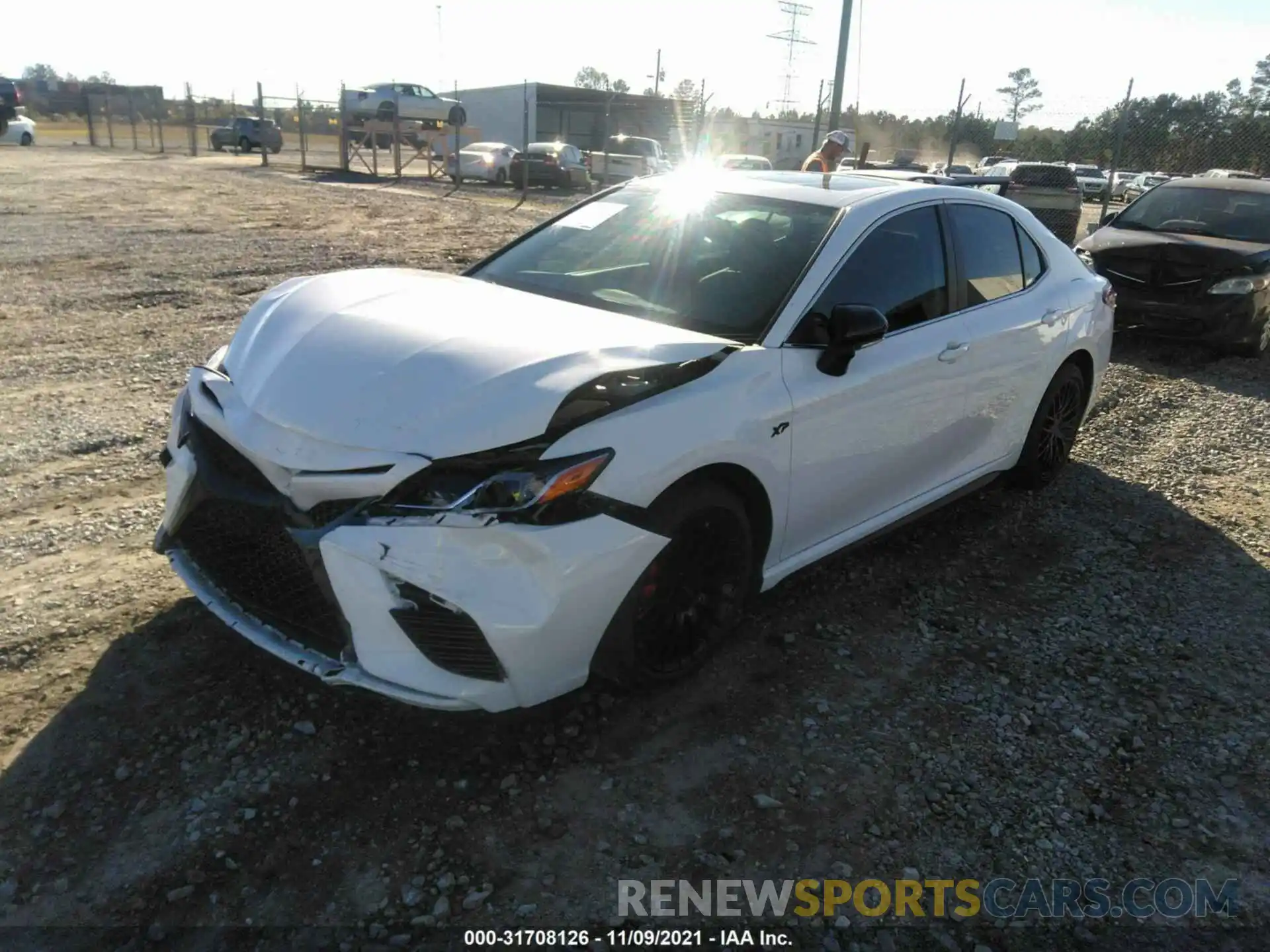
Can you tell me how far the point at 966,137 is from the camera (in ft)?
146

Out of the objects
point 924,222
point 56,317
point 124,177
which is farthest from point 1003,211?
point 124,177

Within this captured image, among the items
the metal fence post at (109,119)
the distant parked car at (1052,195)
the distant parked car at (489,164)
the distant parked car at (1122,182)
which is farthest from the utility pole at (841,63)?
the metal fence post at (109,119)

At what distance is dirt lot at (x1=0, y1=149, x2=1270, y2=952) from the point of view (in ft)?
8.00

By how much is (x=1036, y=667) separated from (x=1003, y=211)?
2.37m

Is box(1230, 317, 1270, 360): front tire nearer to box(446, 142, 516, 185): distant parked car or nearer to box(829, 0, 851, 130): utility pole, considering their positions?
box(829, 0, 851, 130): utility pole

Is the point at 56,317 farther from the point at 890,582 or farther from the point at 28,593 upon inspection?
the point at 890,582

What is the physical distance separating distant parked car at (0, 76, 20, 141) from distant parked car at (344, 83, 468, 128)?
1143cm

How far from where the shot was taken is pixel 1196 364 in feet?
28.8

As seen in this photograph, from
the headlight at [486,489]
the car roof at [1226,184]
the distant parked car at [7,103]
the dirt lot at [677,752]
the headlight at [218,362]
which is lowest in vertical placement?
the dirt lot at [677,752]

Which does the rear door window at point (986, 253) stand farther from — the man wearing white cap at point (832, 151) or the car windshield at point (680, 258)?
the man wearing white cap at point (832, 151)

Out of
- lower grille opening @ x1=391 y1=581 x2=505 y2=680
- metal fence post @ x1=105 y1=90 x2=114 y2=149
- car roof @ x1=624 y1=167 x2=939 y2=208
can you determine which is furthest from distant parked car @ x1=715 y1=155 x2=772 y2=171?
metal fence post @ x1=105 y1=90 x2=114 y2=149

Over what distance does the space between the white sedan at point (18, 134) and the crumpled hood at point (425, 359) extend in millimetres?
37964

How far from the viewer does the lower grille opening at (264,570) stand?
108 inches

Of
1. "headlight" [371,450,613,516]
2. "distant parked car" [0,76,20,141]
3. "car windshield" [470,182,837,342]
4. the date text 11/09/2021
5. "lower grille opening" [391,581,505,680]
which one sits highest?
"distant parked car" [0,76,20,141]
